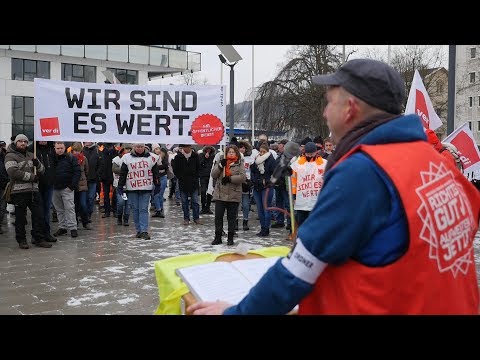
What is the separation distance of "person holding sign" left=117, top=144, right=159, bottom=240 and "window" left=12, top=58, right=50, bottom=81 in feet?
84.7

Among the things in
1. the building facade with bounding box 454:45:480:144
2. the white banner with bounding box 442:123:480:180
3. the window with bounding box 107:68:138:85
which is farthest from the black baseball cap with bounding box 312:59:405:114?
the building facade with bounding box 454:45:480:144

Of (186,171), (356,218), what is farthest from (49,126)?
(356,218)

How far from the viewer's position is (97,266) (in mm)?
7828

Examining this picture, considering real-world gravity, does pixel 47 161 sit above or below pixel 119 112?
below

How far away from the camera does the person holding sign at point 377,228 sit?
1.46 metres

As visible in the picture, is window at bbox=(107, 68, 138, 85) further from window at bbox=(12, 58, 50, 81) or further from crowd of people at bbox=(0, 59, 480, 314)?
crowd of people at bbox=(0, 59, 480, 314)

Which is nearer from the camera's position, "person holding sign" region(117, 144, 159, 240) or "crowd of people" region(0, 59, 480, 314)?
"crowd of people" region(0, 59, 480, 314)

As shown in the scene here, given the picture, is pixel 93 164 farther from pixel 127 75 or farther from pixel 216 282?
pixel 127 75

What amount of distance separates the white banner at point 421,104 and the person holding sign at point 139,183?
5407 millimetres

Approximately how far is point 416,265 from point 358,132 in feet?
1.52

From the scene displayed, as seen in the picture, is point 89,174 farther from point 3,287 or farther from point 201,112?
point 3,287

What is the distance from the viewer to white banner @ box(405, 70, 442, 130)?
7941 mm
